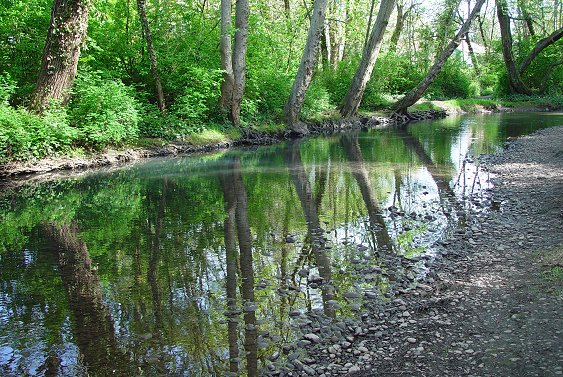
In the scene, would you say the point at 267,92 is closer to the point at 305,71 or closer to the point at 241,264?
the point at 305,71

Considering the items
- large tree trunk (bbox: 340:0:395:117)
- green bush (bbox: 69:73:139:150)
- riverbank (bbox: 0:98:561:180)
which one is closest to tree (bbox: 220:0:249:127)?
riverbank (bbox: 0:98:561:180)

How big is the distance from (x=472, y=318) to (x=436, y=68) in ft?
81.8

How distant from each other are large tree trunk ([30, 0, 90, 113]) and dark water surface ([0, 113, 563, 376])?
2.67 m

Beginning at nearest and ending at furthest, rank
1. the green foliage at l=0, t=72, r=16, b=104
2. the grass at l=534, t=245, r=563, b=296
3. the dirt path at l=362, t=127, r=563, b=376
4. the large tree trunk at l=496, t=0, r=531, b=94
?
the dirt path at l=362, t=127, r=563, b=376, the grass at l=534, t=245, r=563, b=296, the green foliage at l=0, t=72, r=16, b=104, the large tree trunk at l=496, t=0, r=531, b=94

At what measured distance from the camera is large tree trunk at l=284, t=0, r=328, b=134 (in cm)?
2072

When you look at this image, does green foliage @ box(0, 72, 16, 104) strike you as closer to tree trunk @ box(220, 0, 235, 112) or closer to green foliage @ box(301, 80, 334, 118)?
tree trunk @ box(220, 0, 235, 112)

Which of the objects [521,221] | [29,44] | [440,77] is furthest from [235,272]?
[440,77]

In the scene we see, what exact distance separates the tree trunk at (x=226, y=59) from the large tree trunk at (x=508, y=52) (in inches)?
934

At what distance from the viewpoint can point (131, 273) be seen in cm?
652

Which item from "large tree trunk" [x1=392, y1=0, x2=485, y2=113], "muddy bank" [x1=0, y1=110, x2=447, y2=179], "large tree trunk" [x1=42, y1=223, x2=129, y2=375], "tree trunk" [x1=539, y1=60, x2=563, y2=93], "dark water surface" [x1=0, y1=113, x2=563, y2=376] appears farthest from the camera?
"tree trunk" [x1=539, y1=60, x2=563, y2=93]

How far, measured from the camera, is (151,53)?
18.1m

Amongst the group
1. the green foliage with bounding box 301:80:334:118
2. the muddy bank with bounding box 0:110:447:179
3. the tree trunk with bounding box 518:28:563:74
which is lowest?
the muddy bank with bounding box 0:110:447:179

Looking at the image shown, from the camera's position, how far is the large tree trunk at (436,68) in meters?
25.6

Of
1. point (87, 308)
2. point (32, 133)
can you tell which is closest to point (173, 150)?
point (32, 133)
